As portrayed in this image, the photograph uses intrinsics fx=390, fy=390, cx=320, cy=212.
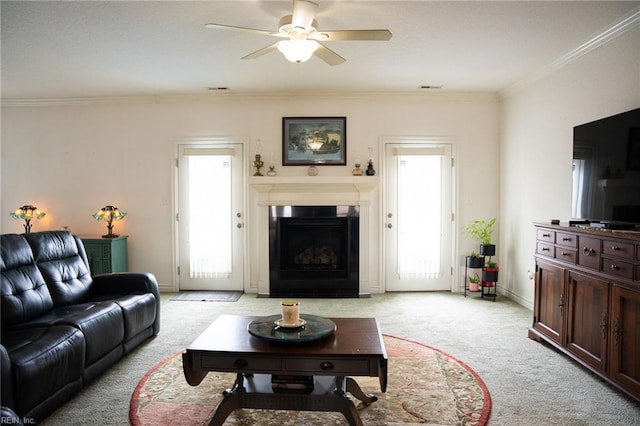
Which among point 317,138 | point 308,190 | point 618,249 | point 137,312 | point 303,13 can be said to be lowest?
point 137,312

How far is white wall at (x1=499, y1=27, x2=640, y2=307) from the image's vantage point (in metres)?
3.09

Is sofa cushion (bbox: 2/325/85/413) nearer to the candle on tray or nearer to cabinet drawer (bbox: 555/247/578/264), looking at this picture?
the candle on tray

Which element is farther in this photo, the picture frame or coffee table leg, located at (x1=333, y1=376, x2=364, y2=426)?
the picture frame

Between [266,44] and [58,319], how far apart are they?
269 cm

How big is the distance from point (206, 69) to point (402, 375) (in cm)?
346

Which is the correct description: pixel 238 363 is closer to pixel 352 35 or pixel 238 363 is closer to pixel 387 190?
pixel 352 35

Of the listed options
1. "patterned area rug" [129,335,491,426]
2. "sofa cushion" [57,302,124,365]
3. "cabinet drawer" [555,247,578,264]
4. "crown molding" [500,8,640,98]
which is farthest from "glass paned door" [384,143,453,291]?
"sofa cushion" [57,302,124,365]

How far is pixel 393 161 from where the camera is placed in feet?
16.7

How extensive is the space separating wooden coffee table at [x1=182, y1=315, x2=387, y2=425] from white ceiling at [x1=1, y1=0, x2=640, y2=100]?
7.32ft

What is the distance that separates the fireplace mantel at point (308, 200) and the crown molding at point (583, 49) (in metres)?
1.97

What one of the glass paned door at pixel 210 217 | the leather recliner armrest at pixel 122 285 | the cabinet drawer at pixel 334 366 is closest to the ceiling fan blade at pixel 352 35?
the cabinet drawer at pixel 334 366

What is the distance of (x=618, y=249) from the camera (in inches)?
95.7

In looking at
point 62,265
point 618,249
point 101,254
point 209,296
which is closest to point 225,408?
point 62,265

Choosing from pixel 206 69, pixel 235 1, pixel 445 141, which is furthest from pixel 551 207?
pixel 206 69
